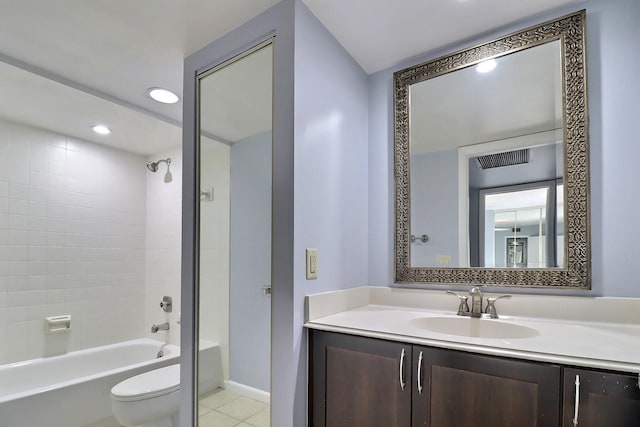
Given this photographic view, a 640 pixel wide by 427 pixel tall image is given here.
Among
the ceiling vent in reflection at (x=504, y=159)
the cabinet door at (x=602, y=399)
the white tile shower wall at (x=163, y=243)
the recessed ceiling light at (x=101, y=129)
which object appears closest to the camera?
the cabinet door at (x=602, y=399)

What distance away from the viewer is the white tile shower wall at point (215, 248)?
67.4 inches

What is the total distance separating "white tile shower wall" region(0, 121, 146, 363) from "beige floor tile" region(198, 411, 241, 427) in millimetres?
1874

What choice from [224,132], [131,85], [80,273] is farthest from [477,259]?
[80,273]

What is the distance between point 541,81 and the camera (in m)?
1.46

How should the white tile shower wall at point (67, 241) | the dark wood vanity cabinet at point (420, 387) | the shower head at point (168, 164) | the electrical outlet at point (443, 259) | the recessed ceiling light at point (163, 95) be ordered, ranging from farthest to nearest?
1. the shower head at point (168, 164)
2. the white tile shower wall at point (67, 241)
3. the recessed ceiling light at point (163, 95)
4. the electrical outlet at point (443, 259)
5. the dark wood vanity cabinet at point (420, 387)

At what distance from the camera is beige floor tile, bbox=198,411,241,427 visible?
1.56m

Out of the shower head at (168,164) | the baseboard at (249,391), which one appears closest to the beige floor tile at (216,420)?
the baseboard at (249,391)

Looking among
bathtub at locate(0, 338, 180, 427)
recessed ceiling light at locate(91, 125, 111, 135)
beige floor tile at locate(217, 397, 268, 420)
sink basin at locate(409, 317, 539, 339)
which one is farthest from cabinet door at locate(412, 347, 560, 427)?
recessed ceiling light at locate(91, 125, 111, 135)

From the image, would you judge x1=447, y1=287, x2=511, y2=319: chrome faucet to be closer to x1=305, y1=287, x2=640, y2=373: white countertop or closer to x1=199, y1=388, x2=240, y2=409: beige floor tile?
x1=305, y1=287, x2=640, y2=373: white countertop

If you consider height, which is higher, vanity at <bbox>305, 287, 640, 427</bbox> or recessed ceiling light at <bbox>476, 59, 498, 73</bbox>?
recessed ceiling light at <bbox>476, 59, 498, 73</bbox>

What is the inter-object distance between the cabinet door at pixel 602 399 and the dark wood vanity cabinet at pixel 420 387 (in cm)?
3

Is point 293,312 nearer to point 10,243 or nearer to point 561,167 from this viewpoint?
point 561,167

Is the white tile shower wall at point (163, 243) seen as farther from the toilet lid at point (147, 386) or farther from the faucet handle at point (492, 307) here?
the faucet handle at point (492, 307)

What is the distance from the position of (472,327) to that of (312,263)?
29.9 inches
